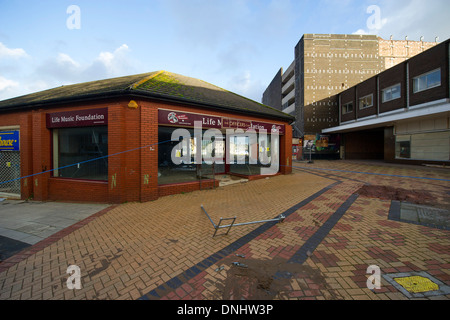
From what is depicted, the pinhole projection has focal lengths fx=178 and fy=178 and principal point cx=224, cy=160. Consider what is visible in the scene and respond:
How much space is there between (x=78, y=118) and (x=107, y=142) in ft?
5.07

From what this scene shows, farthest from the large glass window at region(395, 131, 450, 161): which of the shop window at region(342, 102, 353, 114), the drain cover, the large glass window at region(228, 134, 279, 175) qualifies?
the drain cover

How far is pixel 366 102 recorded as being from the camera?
22641 millimetres

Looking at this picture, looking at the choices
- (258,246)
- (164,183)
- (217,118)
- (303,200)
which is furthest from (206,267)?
(217,118)

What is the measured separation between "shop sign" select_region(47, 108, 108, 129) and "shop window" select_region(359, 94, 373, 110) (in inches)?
1086

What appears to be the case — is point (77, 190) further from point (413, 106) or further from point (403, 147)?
point (403, 147)

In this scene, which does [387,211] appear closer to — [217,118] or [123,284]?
[123,284]

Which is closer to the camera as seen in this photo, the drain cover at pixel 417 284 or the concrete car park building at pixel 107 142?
the drain cover at pixel 417 284

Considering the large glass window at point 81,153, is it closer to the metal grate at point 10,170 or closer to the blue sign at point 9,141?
the blue sign at point 9,141

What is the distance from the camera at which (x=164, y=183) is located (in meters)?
7.71

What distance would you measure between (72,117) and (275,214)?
8.55 metres

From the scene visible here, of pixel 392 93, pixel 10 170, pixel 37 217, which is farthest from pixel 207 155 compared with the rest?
pixel 392 93

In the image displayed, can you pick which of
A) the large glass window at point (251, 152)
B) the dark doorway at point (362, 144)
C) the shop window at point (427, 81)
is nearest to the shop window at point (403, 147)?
the shop window at point (427, 81)

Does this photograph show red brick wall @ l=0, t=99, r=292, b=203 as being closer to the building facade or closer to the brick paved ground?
the brick paved ground

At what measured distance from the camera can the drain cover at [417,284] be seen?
2.27 m
